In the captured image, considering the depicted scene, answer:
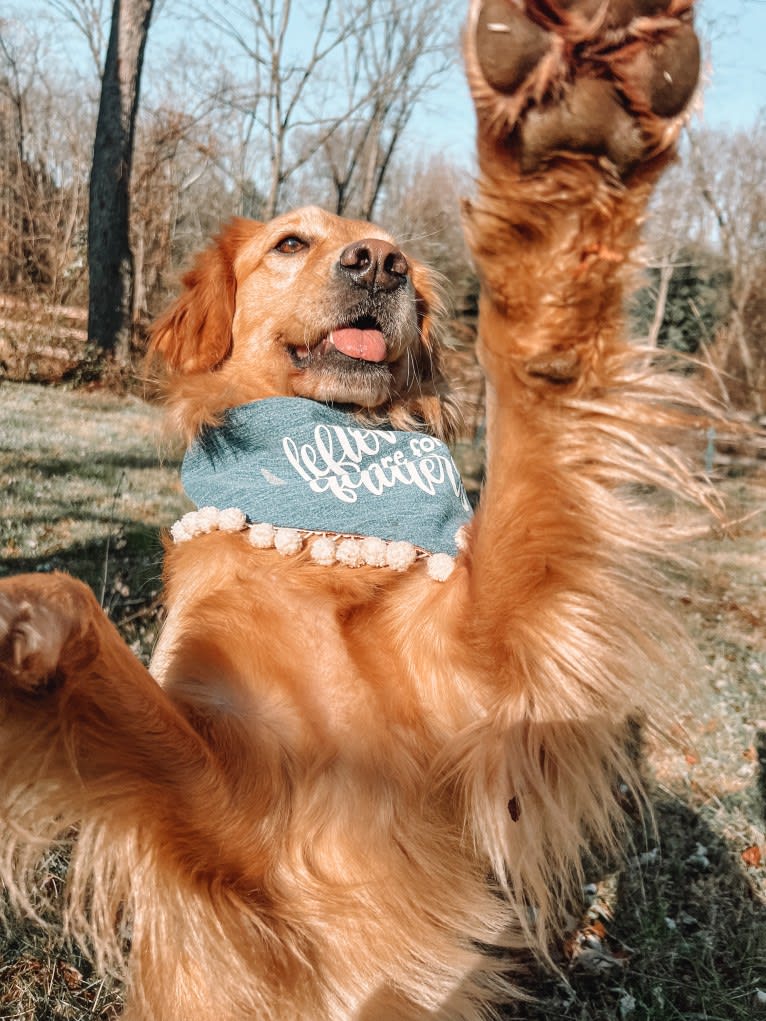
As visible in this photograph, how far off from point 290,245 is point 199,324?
1.56 ft

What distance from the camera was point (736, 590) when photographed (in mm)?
7438

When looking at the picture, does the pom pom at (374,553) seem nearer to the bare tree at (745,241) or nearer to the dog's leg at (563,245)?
the dog's leg at (563,245)

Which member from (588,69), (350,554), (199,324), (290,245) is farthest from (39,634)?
(290,245)

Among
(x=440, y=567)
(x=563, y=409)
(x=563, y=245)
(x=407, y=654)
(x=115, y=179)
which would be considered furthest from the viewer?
(x=115, y=179)

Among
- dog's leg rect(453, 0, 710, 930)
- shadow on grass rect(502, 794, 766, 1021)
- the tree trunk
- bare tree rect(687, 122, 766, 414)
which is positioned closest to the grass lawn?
shadow on grass rect(502, 794, 766, 1021)

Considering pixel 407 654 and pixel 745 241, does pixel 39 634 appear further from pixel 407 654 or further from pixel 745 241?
pixel 745 241

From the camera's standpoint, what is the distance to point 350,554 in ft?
7.50

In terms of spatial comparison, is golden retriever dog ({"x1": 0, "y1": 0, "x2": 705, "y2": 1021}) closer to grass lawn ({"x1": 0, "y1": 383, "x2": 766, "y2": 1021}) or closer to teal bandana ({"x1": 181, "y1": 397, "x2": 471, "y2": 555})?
teal bandana ({"x1": 181, "y1": 397, "x2": 471, "y2": 555})

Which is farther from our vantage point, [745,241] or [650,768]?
[745,241]

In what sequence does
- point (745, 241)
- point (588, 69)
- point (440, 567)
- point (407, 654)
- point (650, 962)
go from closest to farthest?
point (588, 69) < point (407, 654) < point (440, 567) < point (650, 962) < point (745, 241)

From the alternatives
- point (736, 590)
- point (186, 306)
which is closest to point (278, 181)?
point (736, 590)

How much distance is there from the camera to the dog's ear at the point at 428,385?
2.92 meters

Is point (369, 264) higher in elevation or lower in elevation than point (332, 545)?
higher

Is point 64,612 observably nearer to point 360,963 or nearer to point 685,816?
point 360,963
